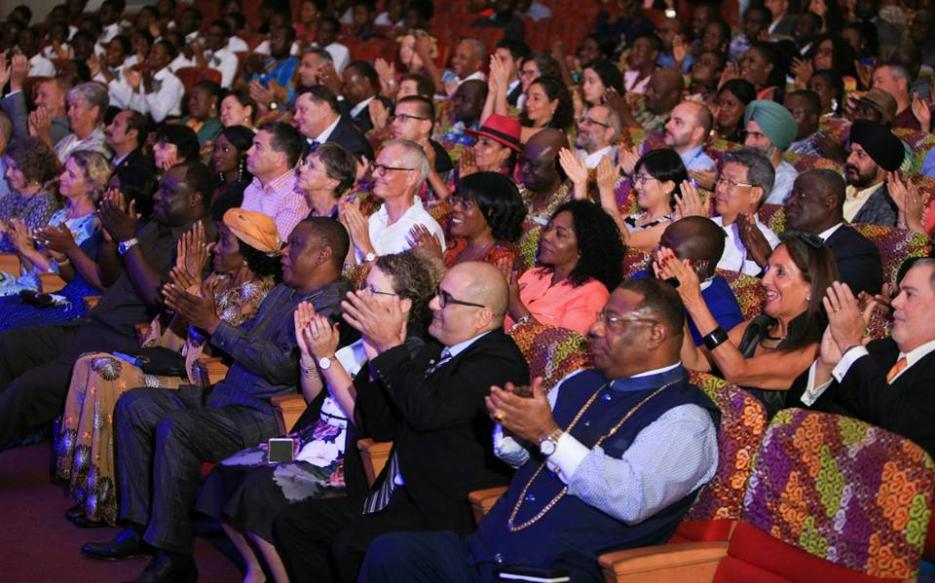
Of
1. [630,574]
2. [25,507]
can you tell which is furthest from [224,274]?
[630,574]

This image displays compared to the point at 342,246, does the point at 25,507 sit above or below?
below

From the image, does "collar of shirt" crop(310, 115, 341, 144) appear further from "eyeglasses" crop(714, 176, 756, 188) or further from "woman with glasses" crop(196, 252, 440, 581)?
"woman with glasses" crop(196, 252, 440, 581)

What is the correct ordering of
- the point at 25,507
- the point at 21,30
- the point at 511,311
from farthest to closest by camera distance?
the point at 21,30
the point at 25,507
the point at 511,311

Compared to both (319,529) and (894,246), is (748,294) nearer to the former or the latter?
(894,246)

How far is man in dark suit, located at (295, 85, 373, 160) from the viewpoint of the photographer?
24.7 ft

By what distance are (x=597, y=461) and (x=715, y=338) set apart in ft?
3.12

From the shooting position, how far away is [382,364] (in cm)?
379

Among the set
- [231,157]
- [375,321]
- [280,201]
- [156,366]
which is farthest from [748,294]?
[231,157]

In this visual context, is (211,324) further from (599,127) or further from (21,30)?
(21,30)

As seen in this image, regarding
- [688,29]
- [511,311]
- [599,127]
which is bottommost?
[688,29]

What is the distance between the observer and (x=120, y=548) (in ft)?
15.9

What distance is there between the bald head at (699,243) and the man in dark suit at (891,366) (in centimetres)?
91

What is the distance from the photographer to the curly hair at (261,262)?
542 centimetres

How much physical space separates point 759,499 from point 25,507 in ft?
11.1
